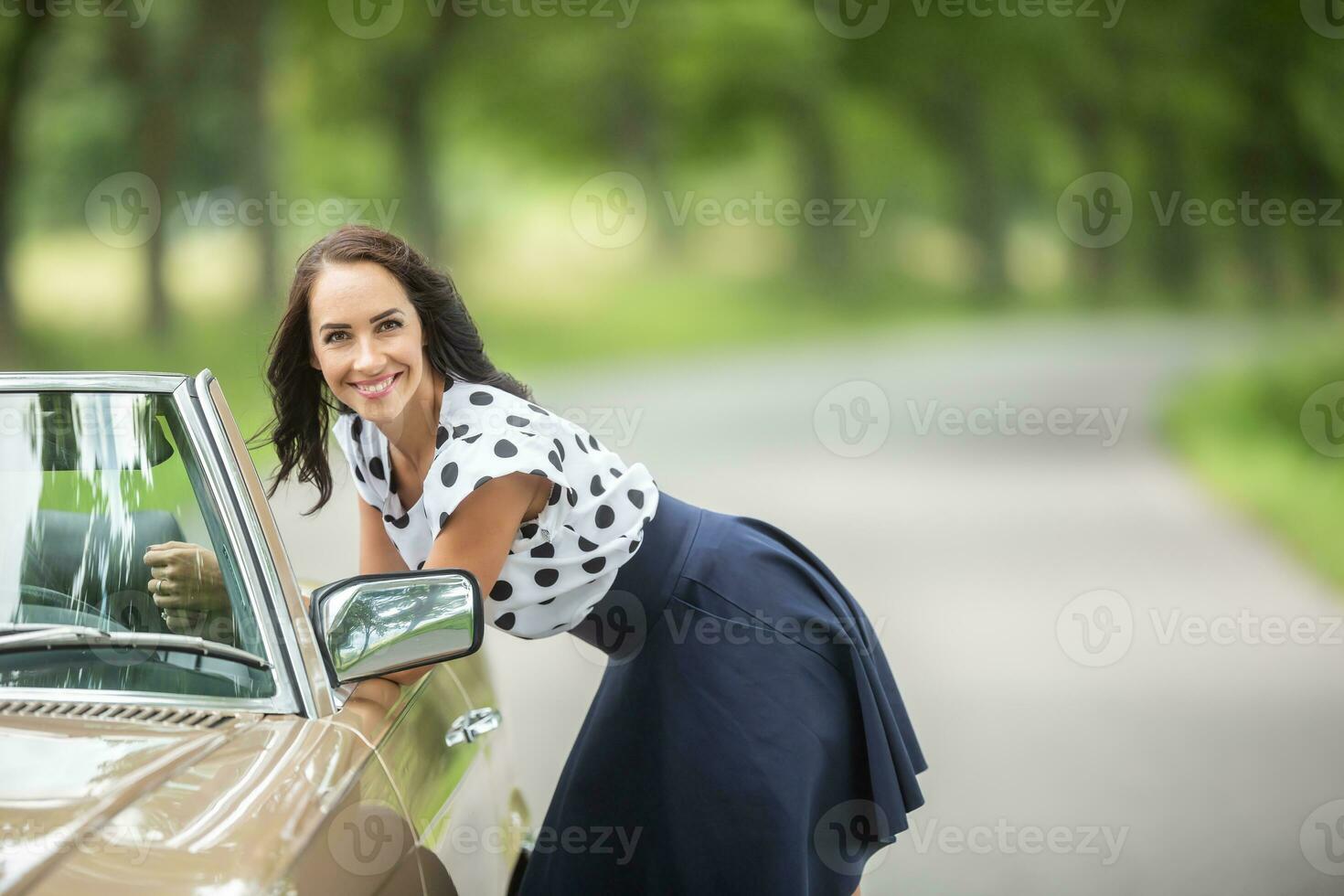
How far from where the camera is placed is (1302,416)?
14.7 metres

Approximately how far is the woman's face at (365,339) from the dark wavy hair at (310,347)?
0.14 ft

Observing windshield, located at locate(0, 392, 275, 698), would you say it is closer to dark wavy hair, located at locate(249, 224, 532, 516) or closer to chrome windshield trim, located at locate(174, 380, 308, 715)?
chrome windshield trim, located at locate(174, 380, 308, 715)

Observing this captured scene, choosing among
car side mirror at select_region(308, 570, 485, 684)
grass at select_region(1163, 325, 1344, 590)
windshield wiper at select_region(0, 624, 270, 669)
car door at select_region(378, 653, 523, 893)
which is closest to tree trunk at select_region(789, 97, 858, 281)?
grass at select_region(1163, 325, 1344, 590)

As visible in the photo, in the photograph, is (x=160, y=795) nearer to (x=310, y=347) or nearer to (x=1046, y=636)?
(x=310, y=347)

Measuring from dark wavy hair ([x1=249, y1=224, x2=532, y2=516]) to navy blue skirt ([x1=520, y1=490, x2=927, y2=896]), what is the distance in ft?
1.70

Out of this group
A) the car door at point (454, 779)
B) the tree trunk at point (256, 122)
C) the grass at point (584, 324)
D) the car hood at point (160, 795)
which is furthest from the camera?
the tree trunk at point (256, 122)

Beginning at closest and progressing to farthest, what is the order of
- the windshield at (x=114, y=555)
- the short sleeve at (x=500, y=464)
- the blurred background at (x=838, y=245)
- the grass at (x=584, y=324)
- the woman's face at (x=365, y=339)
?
the windshield at (x=114, y=555)
the short sleeve at (x=500, y=464)
the woman's face at (x=365, y=339)
the blurred background at (x=838, y=245)
the grass at (x=584, y=324)

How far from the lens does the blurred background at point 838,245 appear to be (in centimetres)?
1016

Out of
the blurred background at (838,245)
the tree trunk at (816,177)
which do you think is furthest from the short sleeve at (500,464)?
the tree trunk at (816,177)

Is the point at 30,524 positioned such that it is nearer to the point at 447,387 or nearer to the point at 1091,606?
the point at 447,387

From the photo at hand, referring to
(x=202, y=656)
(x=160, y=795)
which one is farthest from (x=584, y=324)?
(x=160, y=795)

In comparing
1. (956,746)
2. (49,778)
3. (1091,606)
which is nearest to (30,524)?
(49,778)

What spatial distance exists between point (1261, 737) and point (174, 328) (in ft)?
50.8

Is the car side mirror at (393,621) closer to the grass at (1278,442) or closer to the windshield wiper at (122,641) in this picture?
the windshield wiper at (122,641)
